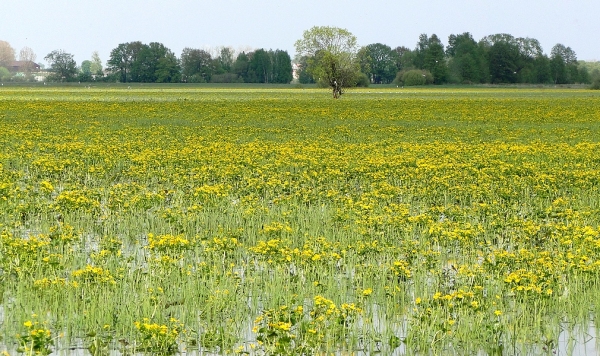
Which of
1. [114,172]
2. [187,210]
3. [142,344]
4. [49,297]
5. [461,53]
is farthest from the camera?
[461,53]

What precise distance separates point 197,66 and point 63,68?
29634 mm

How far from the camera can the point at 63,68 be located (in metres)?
188

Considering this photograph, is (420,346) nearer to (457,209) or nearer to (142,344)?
(142,344)

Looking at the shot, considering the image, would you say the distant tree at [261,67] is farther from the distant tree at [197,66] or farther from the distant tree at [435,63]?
the distant tree at [435,63]

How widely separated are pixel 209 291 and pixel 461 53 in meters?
184

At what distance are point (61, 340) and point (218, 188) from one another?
8466 millimetres

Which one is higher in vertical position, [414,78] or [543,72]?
[543,72]

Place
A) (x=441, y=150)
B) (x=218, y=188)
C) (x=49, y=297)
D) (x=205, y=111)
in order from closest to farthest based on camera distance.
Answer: (x=49, y=297), (x=218, y=188), (x=441, y=150), (x=205, y=111)

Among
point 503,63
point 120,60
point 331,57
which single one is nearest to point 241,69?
point 120,60

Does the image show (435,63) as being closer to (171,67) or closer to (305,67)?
(305,67)

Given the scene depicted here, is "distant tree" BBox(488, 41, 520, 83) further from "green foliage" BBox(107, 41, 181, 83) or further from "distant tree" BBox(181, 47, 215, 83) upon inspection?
"green foliage" BBox(107, 41, 181, 83)

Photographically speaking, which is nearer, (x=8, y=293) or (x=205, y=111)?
(x=8, y=293)

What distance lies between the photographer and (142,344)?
7.83 metres

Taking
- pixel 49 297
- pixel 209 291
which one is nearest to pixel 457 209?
pixel 209 291
